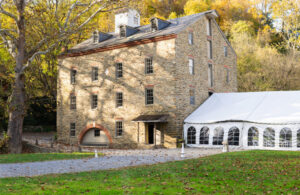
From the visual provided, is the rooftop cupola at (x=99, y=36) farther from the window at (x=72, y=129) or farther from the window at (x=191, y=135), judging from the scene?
the window at (x=191, y=135)

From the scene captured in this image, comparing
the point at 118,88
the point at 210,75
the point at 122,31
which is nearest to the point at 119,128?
the point at 118,88

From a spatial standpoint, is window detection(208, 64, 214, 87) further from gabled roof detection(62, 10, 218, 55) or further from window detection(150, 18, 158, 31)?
window detection(150, 18, 158, 31)

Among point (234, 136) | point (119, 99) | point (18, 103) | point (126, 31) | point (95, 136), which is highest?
point (126, 31)

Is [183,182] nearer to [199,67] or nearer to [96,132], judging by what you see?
[199,67]

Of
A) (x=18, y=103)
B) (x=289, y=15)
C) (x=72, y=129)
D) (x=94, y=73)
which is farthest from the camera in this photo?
(x=289, y=15)

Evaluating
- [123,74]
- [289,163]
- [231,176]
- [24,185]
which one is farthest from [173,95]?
[24,185]

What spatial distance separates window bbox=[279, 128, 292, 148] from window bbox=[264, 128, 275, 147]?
49 cm

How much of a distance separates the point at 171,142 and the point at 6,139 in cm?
1105

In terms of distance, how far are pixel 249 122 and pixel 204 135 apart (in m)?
3.38

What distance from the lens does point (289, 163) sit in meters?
13.4

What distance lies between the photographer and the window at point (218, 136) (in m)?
24.0

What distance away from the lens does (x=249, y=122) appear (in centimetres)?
2308

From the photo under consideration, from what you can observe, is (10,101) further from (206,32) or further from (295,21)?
(295,21)

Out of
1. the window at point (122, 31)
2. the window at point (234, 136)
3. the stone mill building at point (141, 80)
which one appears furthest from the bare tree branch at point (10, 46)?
the window at point (234, 136)
